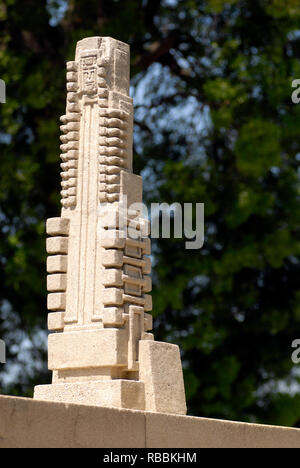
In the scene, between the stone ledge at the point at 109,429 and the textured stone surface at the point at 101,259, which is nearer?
the stone ledge at the point at 109,429

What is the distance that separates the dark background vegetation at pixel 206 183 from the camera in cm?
1412

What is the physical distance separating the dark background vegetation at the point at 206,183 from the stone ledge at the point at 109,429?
6896 mm

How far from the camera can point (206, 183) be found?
14648 millimetres

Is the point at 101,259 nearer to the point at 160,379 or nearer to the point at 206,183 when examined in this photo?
the point at 160,379

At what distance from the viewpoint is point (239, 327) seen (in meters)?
14.9

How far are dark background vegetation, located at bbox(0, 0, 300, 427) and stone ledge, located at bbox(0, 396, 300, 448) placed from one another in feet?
22.6

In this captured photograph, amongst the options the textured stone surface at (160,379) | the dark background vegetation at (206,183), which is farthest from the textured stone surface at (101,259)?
the dark background vegetation at (206,183)

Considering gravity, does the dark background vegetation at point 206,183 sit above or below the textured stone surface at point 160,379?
above

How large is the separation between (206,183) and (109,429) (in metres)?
8.94

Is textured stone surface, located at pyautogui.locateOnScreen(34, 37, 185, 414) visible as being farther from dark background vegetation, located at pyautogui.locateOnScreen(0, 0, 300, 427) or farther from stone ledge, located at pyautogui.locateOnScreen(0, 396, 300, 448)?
dark background vegetation, located at pyautogui.locateOnScreen(0, 0, 300, 427)

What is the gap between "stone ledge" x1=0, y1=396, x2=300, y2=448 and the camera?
5.45 metres

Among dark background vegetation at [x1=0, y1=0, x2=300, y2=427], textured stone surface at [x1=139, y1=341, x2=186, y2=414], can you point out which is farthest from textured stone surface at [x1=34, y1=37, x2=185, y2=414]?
dark background vegetation at [x1=0, y1=0, x2=300, y2=427]

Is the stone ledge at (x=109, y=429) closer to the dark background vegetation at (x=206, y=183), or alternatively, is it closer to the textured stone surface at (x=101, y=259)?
the textured stone surface at (x=101, y=259)

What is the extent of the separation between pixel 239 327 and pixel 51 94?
457cm
